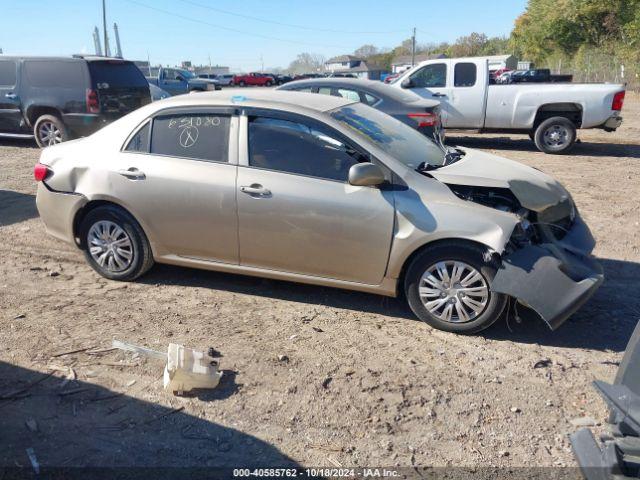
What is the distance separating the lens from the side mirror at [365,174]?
4203mm

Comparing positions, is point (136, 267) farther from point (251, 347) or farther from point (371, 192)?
point (371, 192)

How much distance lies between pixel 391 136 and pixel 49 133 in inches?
388

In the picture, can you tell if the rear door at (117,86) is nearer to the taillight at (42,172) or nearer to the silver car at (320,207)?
the taillight at (42,172)

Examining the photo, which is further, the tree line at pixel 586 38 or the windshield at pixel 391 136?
the tree line at pixel 586 38

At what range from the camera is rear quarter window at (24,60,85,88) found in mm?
11781

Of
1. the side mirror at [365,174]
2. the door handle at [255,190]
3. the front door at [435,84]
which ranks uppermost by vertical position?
the front door at [435,84]

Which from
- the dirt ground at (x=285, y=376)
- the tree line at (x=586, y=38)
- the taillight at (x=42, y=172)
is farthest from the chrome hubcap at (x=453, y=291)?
the tree line at (x=586, y=38)

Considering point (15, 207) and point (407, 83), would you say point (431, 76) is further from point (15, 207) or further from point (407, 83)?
point (15, 207)

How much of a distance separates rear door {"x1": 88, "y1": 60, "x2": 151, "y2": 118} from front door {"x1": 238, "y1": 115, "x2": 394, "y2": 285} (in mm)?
8353

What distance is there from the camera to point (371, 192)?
14.1ft

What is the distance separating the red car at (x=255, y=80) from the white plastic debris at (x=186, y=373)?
5194cm

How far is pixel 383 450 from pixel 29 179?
8.63 meters

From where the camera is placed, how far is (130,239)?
509cm

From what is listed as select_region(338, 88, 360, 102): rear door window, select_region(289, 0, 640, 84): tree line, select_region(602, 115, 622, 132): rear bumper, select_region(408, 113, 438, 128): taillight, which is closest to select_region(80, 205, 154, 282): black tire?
select_region(408, 113, 438, 128): taillight
